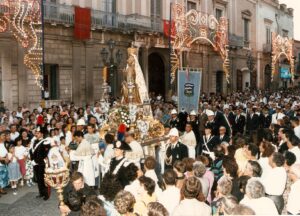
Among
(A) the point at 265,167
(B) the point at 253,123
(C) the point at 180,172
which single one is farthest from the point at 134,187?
(B) the point at 253,123

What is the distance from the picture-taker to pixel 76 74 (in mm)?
21594

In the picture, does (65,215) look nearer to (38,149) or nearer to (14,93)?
(38,149)

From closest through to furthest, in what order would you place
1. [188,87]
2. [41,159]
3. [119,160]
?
1. [119,160]
2. [41,159]
3. [188,87]

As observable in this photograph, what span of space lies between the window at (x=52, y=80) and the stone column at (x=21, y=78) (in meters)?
1.64

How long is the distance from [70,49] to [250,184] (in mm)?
17423

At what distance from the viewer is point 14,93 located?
742 inches

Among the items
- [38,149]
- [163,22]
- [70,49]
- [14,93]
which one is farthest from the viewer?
[163,22]

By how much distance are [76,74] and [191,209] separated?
17645mm

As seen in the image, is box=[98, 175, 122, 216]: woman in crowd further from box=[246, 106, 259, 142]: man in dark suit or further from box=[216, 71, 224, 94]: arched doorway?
box=[216, 71, 224, 94]: arched doorway

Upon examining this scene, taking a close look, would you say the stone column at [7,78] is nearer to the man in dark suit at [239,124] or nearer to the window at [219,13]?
the man in dark suit at [239,124]

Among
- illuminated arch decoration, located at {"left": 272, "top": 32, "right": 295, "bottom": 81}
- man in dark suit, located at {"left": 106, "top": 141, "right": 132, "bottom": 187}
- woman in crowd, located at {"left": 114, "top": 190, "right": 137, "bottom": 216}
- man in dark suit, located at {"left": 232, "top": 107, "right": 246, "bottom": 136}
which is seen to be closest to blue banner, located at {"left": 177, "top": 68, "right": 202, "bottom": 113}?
man in dark suit, located at {"left": 232, "top": 107, "right": 246, "bottom": 136}

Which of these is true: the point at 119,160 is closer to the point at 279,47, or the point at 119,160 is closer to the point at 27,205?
the point at 27,205

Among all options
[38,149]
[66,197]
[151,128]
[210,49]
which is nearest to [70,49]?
[151,128]

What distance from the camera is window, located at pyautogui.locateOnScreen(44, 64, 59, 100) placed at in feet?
67.8
